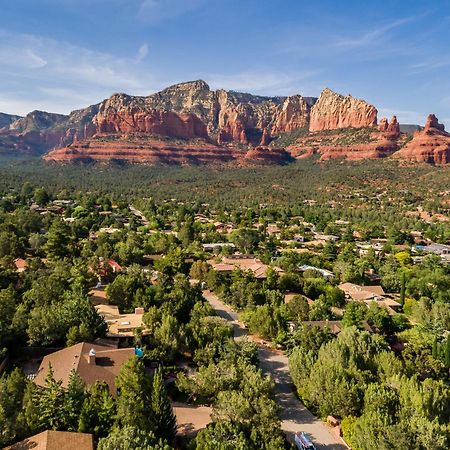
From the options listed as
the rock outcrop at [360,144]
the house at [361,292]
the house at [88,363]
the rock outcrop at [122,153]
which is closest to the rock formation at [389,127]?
the rock outcrop at [360,144]

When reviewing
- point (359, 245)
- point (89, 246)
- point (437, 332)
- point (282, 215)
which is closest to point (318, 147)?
point (282, 215)

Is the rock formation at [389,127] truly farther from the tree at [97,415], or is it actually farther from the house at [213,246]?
the tree at [97,415]

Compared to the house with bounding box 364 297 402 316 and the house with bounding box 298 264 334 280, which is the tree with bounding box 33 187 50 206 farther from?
the house with bounding box 364 297 402 316

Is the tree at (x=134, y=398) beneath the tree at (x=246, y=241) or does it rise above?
above

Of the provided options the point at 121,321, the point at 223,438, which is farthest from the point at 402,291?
the point at 223,438

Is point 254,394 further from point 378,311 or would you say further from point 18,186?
point 18,186

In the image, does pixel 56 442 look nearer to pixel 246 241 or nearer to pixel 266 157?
pixel 246 241
